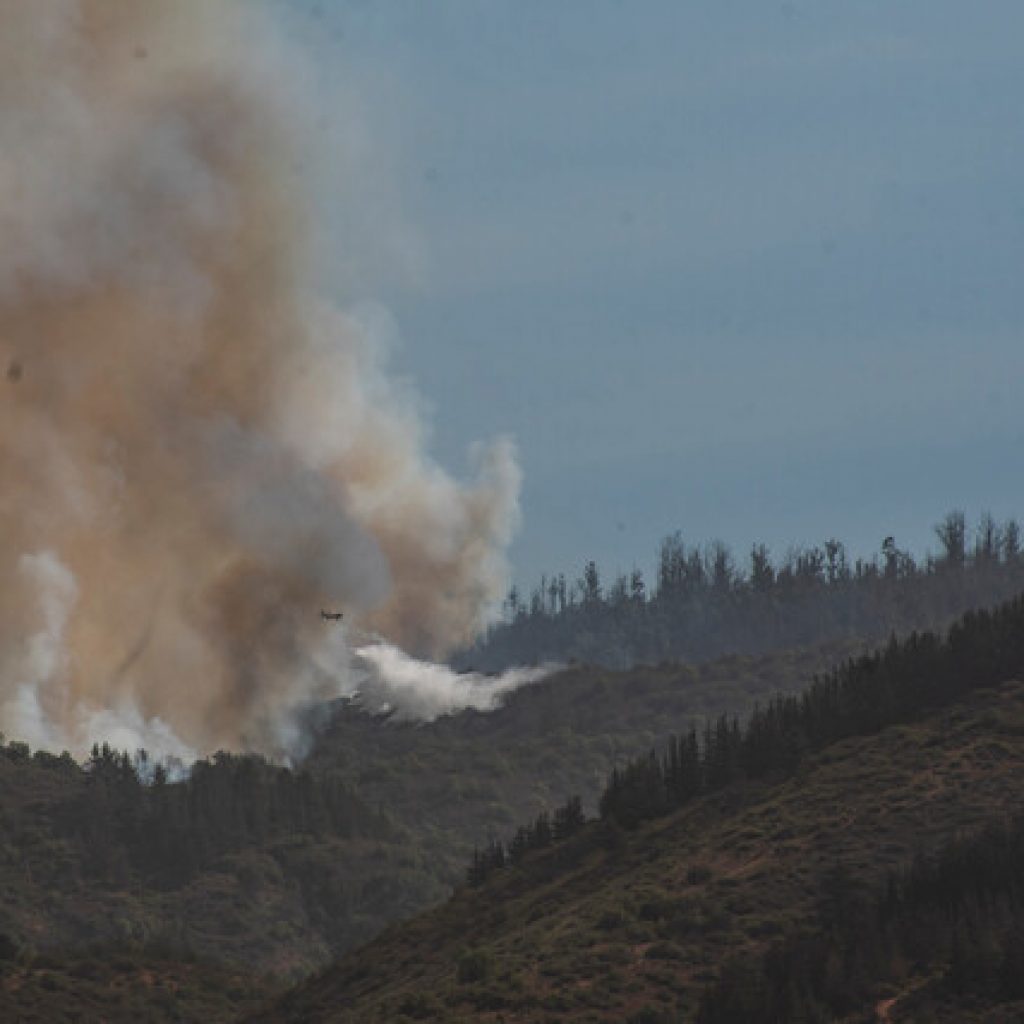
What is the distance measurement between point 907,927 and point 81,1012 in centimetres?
6974

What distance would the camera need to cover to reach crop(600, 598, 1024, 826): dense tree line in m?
158

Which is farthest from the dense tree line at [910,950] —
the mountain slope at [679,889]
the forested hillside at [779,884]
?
the mountain slope at [679,889]

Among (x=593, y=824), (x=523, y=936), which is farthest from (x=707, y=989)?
(x=593, y=824)

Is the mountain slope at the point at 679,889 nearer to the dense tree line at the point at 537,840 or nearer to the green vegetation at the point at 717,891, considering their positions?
the green vegetation at the point at 717,891

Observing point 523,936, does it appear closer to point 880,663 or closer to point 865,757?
point 865,757

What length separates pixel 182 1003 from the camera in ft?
544

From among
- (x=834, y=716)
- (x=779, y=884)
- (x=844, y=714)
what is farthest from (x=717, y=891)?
(x=834, y=716)

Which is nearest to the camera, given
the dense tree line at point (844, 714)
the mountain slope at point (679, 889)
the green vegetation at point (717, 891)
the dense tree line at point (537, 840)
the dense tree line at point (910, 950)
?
the dense tree line at point (910, 950)

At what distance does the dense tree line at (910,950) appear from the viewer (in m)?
96.4

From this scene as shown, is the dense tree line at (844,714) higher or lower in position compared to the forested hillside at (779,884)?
higher

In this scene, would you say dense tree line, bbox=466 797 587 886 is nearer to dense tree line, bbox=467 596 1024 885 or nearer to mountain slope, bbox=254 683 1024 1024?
dense tree line, bbox=467 596 1024 885

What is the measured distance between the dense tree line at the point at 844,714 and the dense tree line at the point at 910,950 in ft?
140

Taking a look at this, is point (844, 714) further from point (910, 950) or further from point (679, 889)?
point (910, 950)

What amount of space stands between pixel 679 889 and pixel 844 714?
1496 inches
